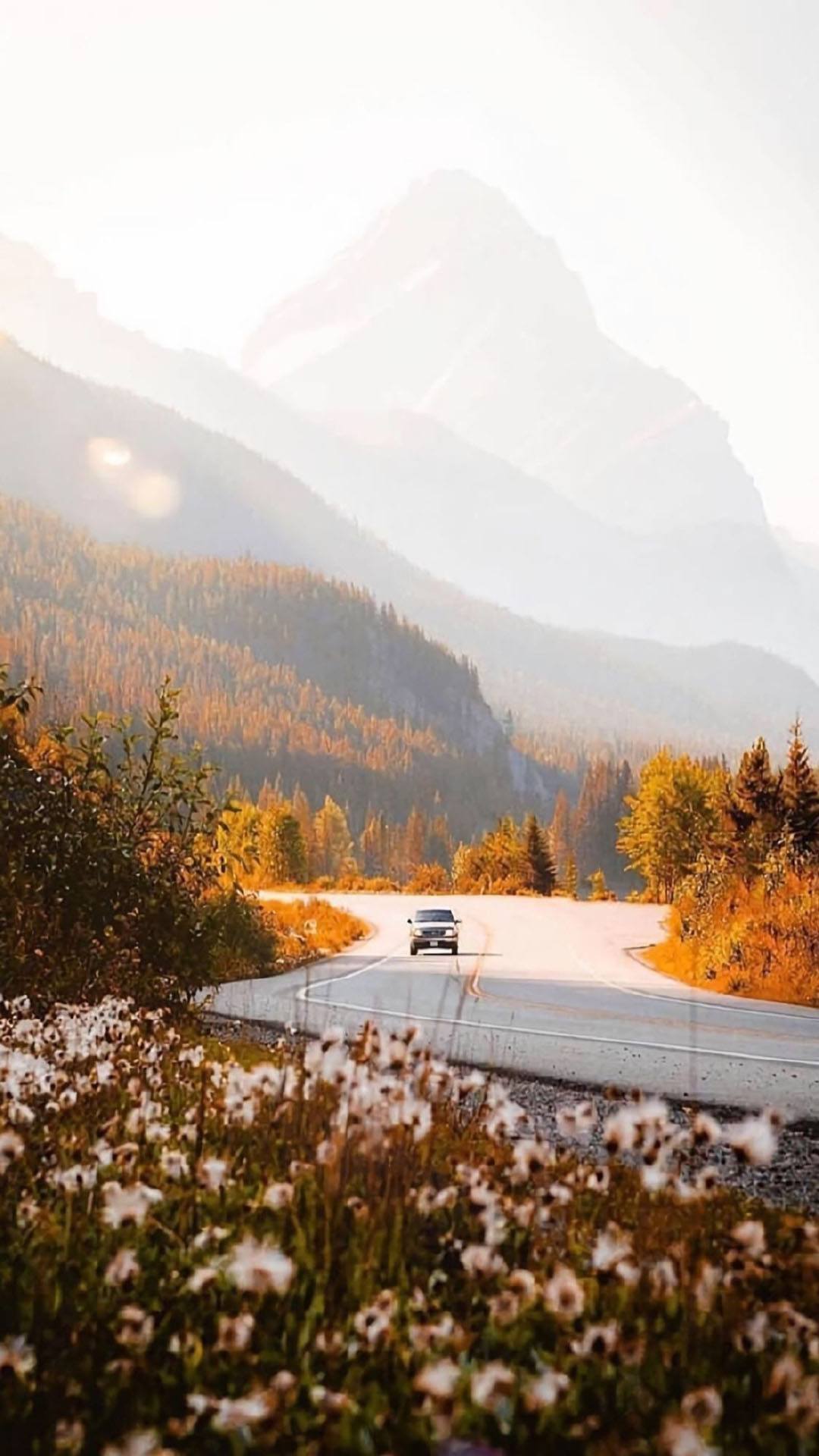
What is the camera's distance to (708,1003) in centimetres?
1736

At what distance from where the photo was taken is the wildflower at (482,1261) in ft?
12.9

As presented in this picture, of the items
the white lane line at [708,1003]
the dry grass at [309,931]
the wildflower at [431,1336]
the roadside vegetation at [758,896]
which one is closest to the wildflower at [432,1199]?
the wildflower at [431,1336]

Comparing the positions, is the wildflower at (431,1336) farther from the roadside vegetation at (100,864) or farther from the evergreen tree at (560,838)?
the evergreen tree at (560,838)

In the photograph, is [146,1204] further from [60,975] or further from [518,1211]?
[60,975]

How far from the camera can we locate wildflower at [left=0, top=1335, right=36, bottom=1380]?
3266 millimetres

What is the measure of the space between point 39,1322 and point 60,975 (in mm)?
6875

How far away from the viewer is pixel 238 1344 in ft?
10.4

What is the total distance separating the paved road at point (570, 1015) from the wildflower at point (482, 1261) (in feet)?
5.16

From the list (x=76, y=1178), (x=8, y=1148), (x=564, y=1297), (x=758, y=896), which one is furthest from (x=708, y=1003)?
(x=564, y=1297)

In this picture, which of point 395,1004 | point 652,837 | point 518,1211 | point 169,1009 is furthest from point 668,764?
point 518,1211

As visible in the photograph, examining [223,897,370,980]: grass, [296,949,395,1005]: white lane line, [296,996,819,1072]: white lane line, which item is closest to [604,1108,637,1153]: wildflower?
[296,996,819,1072]: white lane line

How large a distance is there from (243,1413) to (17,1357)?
74 cm

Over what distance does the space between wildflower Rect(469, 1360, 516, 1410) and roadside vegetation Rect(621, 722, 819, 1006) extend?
636 inches

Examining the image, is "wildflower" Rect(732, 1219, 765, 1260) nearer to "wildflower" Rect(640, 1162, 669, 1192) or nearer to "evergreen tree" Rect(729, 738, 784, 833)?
"wildflower" Rect(640, 1162, 669, 1192)
